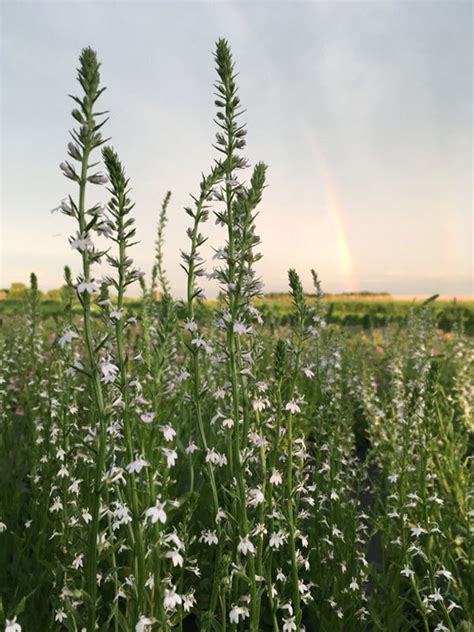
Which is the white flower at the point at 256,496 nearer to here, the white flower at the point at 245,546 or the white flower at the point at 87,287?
the white flower at the point at 245,546

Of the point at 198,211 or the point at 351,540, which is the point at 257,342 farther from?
the point at 351,540

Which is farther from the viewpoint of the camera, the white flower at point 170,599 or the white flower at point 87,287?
the white flower at point 170,599

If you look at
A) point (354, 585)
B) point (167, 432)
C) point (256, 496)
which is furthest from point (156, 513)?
point (354, 585)

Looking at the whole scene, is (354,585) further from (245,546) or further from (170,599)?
(170,599)

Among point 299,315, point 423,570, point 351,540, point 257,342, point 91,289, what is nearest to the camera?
point 91,289

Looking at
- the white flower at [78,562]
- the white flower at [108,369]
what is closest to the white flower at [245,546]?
the white flower at [78,562]

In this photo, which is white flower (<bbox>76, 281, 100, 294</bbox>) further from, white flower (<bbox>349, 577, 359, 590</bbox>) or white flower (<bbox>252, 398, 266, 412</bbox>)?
white flower (<bbox>349, 577, 359, 590</bbox>)

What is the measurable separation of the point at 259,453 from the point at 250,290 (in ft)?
4.11

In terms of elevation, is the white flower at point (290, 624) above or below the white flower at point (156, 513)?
below

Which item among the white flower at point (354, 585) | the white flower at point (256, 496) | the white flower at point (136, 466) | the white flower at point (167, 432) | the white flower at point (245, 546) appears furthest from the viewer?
the white flower at point (354, 585)

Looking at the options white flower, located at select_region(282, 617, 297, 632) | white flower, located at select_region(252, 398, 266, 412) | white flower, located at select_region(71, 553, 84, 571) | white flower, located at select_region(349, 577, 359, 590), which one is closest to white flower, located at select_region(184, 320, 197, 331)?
white flower, located at select_region(252, 398, 266, 412)

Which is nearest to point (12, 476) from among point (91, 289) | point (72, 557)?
point (72, 557)

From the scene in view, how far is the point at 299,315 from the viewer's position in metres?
4.13

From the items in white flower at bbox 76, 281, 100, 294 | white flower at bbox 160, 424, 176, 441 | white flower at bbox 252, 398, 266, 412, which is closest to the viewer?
white flower at bbox 76, 281, 100, 294
